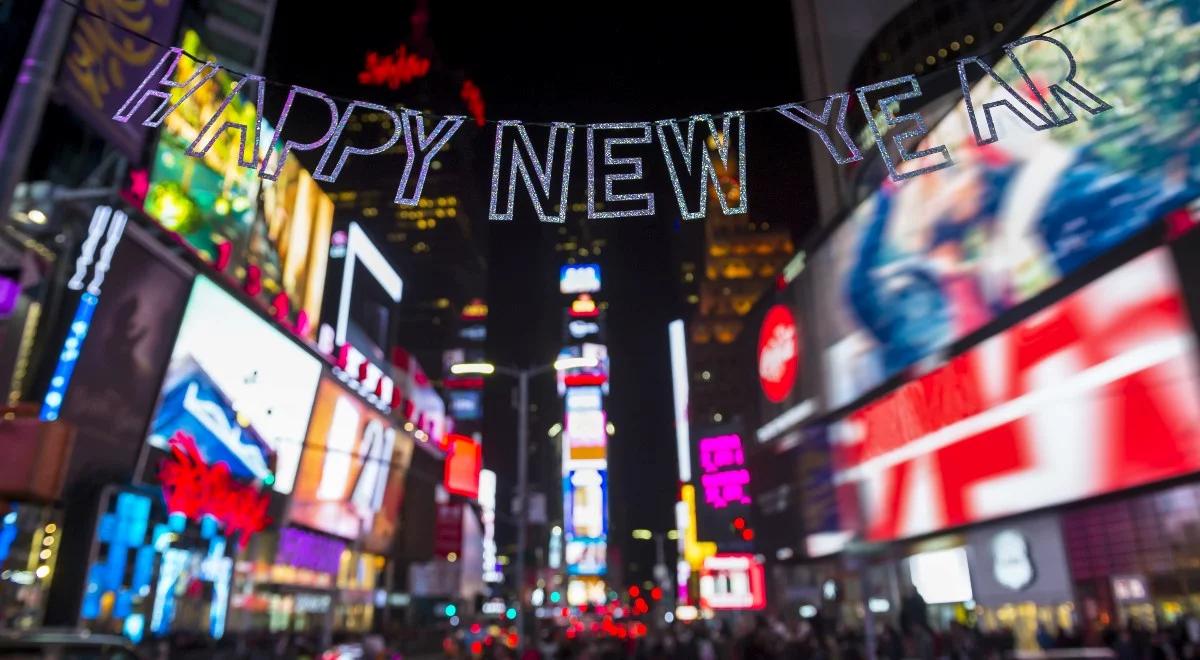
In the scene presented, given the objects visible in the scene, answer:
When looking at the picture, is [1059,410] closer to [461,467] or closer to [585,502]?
[461,467]

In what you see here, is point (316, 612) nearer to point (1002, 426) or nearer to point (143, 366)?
point (143, 366)

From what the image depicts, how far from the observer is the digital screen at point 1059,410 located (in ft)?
62.6

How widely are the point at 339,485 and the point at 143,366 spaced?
19.1 m

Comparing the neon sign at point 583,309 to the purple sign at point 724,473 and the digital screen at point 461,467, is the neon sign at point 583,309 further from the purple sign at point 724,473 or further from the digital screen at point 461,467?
the purple sign at point 724,473

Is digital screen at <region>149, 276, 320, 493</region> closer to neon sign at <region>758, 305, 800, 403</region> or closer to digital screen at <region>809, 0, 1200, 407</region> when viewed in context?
digital screen at <region>809, 0, 1200, 407</region>

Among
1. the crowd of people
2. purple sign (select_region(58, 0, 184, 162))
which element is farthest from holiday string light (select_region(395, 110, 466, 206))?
purple sign (select_region(58, 0, 184, 162))

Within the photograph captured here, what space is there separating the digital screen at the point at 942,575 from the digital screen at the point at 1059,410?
1430mm

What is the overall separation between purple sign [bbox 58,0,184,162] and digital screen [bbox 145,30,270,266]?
1990 mm

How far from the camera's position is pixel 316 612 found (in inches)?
1868

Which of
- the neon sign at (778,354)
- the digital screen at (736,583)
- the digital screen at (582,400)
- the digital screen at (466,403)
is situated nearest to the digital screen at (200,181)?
the neon sign at (778,354)

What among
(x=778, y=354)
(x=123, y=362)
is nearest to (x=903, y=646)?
(x=123, y=362)

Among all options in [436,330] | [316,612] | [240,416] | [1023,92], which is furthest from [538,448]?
[1023,92]

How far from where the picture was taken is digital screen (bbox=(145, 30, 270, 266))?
27.1 meters

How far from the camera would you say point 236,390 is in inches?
1259
